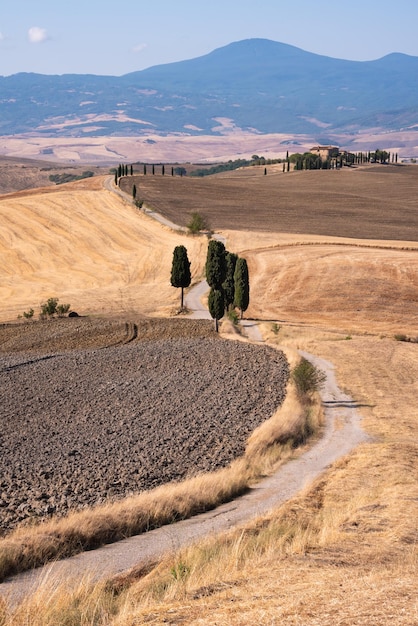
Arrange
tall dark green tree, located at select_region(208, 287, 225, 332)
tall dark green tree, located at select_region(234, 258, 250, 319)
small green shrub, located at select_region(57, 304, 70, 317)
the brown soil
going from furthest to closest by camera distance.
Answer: small green shrub, located at select_region(57, 304, 70, 317)
tall dark green tree, located at select_region(234, 258, 250, 319)
tall dark green tree, located at select_region(208, 287, 225, 332)
the brown soil

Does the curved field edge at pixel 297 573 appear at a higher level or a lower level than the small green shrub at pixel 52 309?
higher

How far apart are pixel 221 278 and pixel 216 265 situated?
1.39 m

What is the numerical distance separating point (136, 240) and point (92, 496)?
265 ft

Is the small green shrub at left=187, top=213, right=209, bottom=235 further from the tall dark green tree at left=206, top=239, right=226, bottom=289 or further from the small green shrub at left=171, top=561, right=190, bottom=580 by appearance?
the small green shrub at left=171, top=561, right=190, bottom=580

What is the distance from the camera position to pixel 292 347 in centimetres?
5000

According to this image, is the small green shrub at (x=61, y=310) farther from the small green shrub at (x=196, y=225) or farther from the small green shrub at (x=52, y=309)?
the small green shrub at (x=196, y=225)

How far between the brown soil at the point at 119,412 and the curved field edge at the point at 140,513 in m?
0.84

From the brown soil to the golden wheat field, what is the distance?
4.15 m

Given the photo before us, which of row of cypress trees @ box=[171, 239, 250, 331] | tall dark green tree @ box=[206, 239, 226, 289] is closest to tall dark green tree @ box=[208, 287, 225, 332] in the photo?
row of cypress trees @ box=[171, 239, 250, 331]

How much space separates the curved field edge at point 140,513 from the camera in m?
16.1

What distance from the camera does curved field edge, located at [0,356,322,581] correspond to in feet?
52.8

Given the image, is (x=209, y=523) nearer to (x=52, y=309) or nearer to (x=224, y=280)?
(x=224, y=280)

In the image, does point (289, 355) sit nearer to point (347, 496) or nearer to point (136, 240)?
point (347, 496)

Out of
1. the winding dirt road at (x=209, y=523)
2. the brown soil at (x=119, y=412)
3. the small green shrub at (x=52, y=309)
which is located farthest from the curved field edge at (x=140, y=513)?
the small green shrub at (x=52, y=309)
